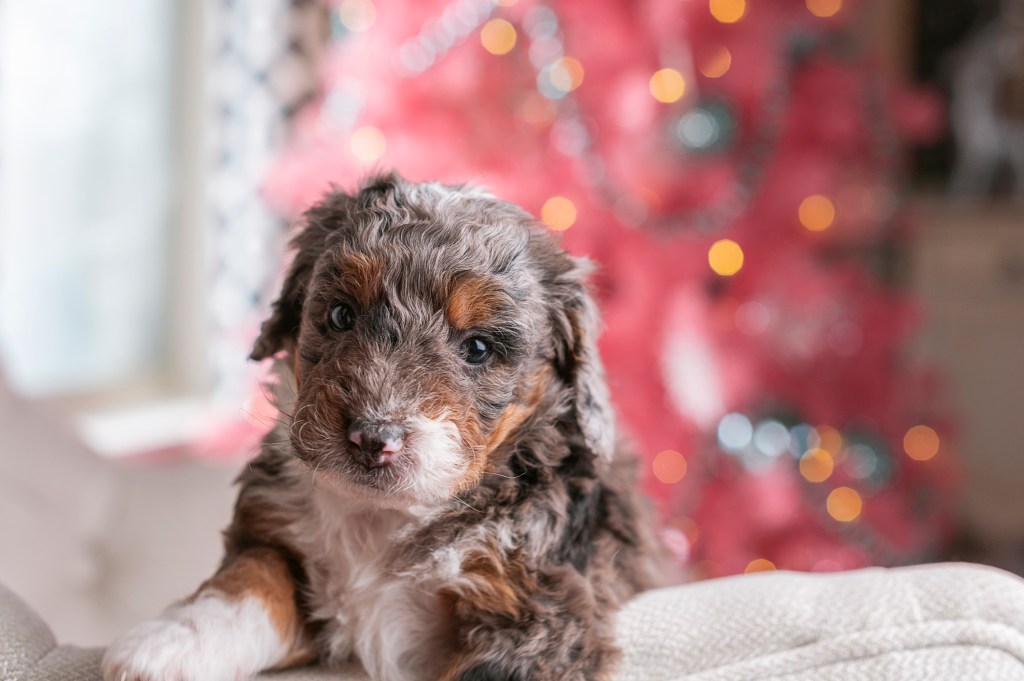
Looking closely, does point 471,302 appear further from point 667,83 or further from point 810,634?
point 667,83

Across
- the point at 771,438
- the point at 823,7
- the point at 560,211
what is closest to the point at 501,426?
the point at 560,211

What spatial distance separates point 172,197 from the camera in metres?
4.62

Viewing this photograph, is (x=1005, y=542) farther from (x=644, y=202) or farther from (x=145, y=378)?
(x=145, y=378)

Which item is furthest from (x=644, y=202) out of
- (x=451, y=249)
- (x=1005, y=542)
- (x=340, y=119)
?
(x=1005, y=542)

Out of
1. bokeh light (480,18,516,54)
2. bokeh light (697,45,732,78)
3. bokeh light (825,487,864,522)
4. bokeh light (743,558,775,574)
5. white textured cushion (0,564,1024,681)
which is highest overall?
bokeh light (480,18,516,54)

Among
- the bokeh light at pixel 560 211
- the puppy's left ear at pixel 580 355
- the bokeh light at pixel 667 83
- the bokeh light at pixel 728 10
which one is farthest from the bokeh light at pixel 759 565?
the puppy's left ear at pixel 580 355

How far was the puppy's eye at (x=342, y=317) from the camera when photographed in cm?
129

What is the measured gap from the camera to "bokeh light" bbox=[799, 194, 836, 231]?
13.3 feet

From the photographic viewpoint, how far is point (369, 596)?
1.31 m

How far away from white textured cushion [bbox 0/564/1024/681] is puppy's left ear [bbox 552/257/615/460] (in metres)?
0.25

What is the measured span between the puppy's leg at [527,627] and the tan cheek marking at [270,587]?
22cm

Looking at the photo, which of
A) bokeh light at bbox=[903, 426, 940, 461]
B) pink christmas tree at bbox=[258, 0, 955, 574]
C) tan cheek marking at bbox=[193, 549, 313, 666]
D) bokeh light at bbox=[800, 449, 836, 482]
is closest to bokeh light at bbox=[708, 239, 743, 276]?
pink christmas tree at bbox=[258, 0, 955, 574]

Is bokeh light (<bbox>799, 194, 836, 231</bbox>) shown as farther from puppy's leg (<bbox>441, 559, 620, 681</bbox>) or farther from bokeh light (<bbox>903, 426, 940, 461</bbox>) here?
puppy's leg (<bbox>441, 559, 620, 681</bbox>)

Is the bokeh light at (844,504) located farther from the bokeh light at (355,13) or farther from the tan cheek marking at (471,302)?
the tan cheek marking at (471,302)
